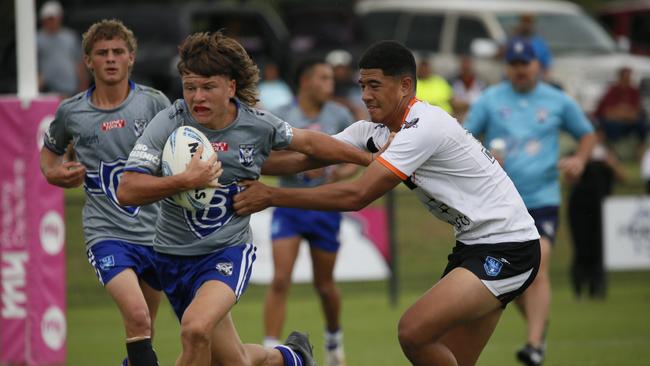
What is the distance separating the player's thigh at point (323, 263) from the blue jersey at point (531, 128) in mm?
1663

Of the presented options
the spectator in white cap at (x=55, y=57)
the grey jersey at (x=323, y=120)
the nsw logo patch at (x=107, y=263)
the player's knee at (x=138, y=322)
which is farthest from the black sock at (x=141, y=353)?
the spectator in white cap at (x=55, y=57)

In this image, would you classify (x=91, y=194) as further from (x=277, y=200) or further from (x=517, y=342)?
(x=517, y=342)

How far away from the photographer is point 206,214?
666 centimetres

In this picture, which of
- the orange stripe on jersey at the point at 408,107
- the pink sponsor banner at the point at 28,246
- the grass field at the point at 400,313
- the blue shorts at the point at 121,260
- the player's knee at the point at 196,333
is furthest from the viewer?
the grass field at the point at 400,313

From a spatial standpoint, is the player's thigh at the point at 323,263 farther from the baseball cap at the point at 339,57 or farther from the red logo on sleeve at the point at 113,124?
the baseball cap at the point at 339,57

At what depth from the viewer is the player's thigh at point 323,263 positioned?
10.3 meters

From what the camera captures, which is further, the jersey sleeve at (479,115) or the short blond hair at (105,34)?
the jersey sleeve at (479,115)

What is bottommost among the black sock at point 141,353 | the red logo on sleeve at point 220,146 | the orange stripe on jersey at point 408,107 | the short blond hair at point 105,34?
the black sock at point 141,353

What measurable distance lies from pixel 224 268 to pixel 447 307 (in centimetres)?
126

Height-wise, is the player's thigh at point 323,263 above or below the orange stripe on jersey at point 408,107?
below

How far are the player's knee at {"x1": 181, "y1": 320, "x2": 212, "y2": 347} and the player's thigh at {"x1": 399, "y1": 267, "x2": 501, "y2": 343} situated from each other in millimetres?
1095

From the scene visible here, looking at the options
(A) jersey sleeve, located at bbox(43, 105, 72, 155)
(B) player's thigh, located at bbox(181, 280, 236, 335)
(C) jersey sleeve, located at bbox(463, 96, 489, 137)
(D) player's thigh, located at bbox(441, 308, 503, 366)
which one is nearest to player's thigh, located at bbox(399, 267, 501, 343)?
(D) player's thigh, located at bbox(441, 308, 503, 366)

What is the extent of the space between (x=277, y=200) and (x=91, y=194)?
175 centimetres

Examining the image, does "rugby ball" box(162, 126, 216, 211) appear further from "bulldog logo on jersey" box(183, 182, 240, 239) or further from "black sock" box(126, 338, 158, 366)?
"black sock" box(126, 338, 158, 366)
